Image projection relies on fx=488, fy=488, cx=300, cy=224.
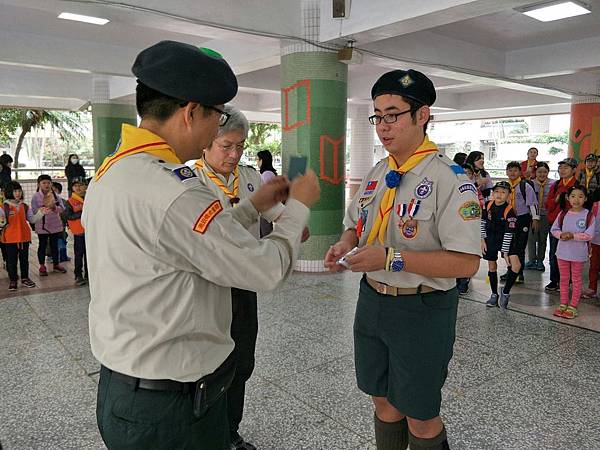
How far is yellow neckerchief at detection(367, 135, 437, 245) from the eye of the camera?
1771mm

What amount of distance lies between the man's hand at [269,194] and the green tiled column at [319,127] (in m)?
4.66

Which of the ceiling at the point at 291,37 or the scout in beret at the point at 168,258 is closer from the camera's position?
the scout in beret at the point at 168,258

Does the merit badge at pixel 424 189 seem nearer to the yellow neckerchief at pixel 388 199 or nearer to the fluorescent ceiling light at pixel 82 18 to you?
the yellow neckerchief at pixel 388 199

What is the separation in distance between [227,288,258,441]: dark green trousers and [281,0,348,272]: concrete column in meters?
3.87

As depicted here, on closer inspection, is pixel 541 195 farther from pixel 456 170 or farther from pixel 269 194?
pixel 269 194

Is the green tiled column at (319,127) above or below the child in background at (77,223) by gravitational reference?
above

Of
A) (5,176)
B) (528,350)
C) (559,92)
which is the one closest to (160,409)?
(528,350)

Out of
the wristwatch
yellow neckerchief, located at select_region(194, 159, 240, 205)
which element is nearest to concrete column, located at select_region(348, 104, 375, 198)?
yellow neckerchief, located at select_region(194, 159, 240, 205)

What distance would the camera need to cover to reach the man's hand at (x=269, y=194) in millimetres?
1330

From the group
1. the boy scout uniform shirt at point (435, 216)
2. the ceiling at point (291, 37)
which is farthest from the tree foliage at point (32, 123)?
the boy scout uniform shirt at point (435, 216)

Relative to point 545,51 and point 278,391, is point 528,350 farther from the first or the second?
point 545,51

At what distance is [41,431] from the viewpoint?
2568 mm

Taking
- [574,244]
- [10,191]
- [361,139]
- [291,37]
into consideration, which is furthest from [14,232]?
[361,139]

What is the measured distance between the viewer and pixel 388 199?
178cm
